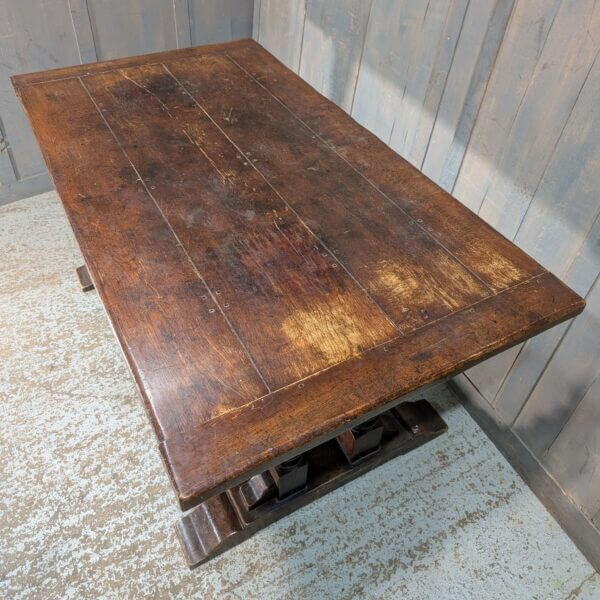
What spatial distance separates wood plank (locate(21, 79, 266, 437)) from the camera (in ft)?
2.76

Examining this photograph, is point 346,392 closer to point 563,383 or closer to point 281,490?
point 281,490

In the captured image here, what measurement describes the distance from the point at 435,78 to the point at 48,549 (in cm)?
161

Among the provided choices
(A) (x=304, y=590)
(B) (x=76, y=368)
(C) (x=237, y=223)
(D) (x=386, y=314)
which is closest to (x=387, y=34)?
(C) (x=237, y=223)

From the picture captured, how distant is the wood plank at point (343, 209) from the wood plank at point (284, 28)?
594 millimetres

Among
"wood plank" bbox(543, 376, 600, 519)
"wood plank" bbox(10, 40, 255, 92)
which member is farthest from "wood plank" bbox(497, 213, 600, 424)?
"wood plank" bbox(10, 40, 255, 92)

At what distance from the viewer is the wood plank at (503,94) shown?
117 cm

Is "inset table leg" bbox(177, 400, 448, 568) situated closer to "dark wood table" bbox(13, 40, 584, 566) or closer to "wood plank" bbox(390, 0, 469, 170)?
"dark wood table" bbox(13, 40, 584, 566)

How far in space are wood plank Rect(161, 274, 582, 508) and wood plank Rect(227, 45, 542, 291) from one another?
0.23 ft

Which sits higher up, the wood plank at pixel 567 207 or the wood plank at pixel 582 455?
the wood plank at pixel 567 207

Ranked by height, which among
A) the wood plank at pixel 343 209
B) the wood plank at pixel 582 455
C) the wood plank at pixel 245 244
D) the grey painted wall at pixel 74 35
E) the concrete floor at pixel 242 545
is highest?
the wood plank at pixel 343 209

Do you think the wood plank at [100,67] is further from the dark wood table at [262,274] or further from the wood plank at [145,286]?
the wood plank at [145,286]

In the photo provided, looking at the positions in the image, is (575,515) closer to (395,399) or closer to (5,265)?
(395,399)

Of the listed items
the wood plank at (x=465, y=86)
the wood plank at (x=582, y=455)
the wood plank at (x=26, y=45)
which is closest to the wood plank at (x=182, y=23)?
the wood plank at (x=26, y=45)

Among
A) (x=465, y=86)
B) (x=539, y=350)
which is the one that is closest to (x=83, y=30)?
(x=465, y=86)
